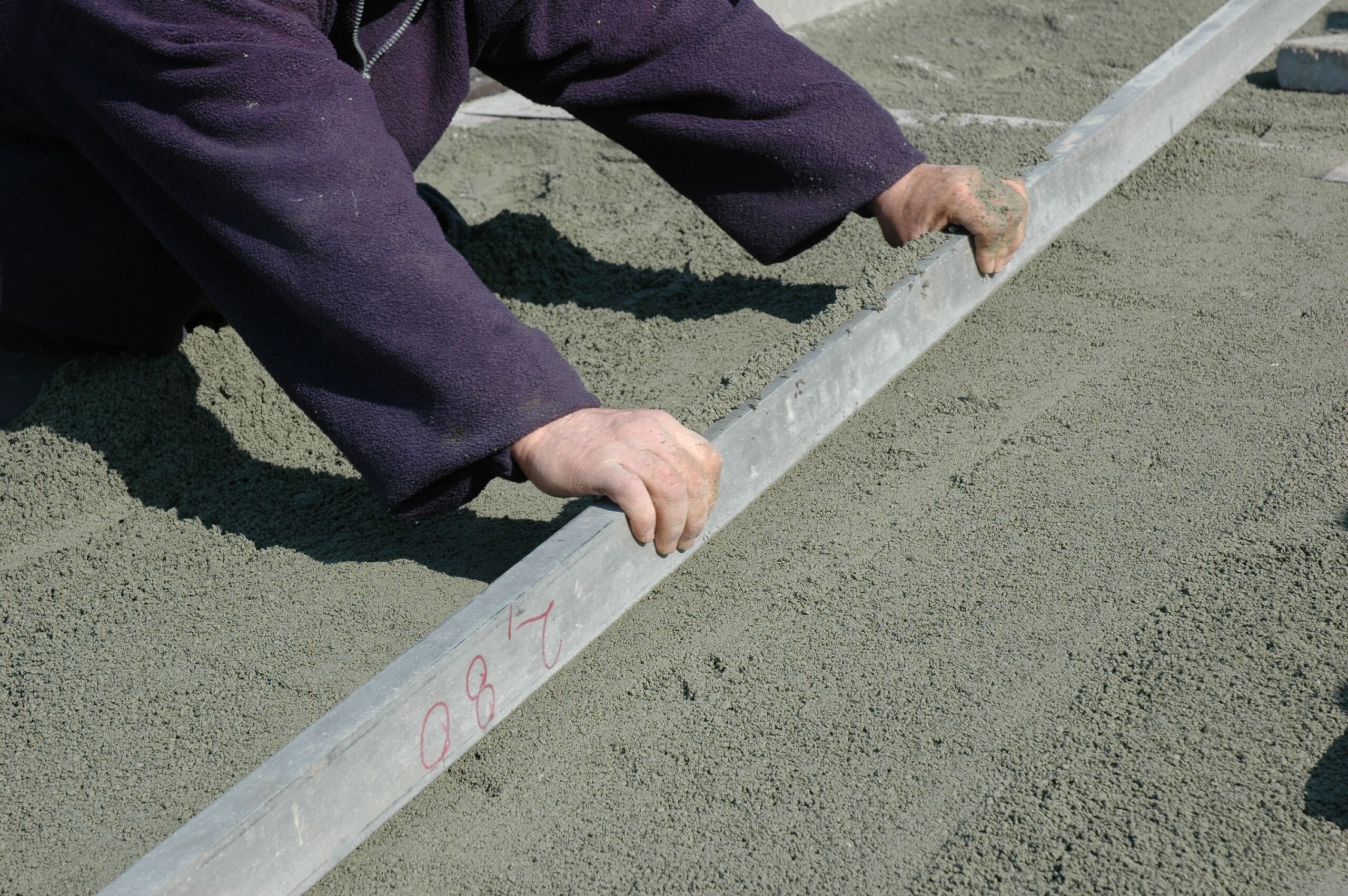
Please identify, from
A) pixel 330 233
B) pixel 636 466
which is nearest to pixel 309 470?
pixel 330 233

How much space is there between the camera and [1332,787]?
1.23 meters

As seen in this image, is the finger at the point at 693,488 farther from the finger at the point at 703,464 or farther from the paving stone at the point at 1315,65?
the paving stone at the point at 1315,65

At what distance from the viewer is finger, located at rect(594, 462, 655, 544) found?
151 centimetres

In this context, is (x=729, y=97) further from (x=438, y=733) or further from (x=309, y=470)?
(x=438, y=733)

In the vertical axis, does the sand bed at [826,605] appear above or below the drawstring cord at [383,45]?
below

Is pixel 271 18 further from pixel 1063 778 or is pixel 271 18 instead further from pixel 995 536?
pixel 1063 778

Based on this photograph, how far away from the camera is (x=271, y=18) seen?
5.29 ft

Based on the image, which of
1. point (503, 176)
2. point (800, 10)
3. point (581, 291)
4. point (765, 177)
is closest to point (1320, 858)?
point (765, 177)

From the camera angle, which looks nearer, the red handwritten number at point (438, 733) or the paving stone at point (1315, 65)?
the red handwritten number at point (438, 733)

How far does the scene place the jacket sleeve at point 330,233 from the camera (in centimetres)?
156

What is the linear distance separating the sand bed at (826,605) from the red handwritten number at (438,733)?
7cm

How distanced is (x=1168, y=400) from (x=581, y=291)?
4.01 feet

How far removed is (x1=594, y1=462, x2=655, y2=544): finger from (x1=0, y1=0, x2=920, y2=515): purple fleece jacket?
137 mm

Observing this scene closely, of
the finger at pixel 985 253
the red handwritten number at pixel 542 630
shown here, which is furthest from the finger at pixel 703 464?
the finger at pixel 985 253
